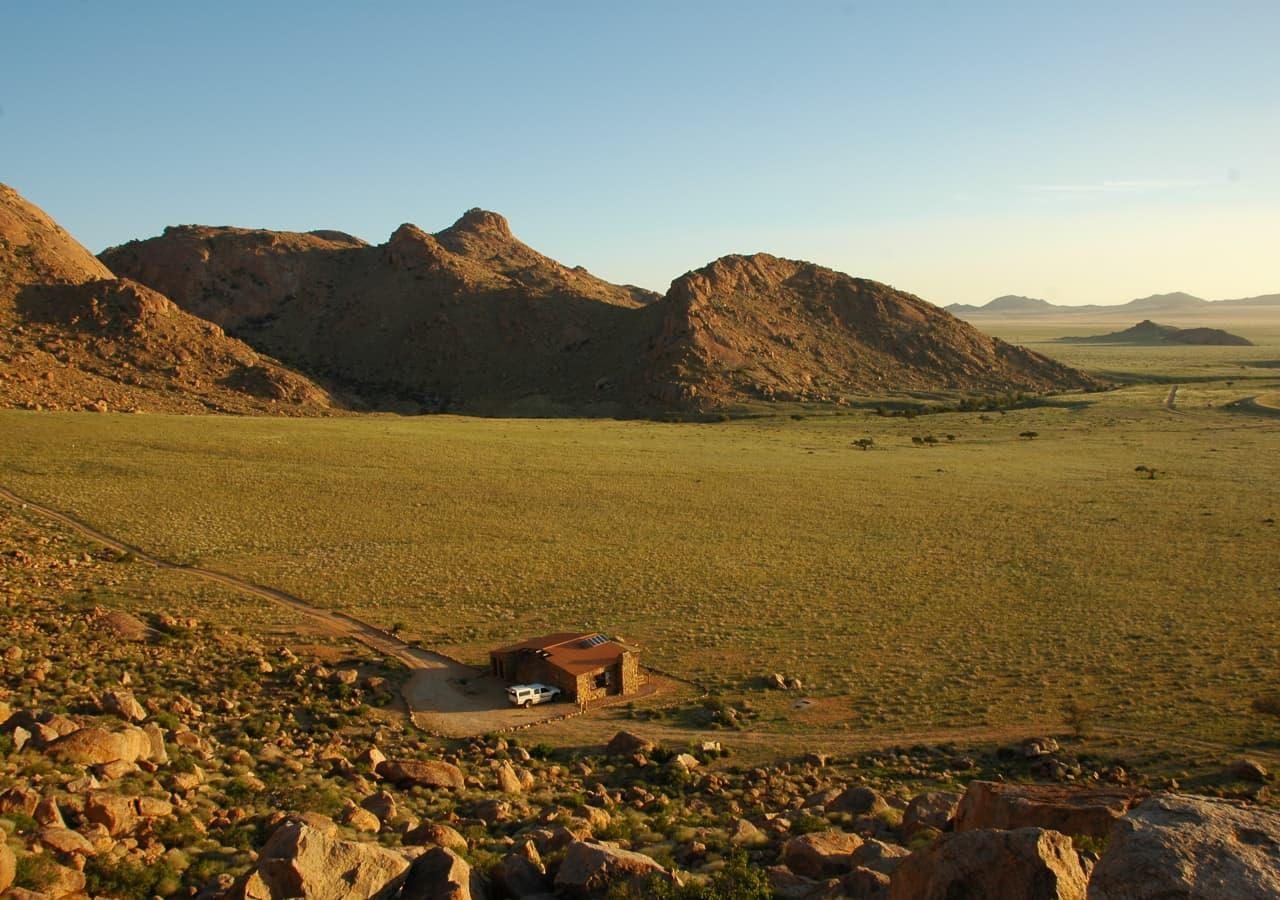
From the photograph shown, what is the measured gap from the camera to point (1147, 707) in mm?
20469

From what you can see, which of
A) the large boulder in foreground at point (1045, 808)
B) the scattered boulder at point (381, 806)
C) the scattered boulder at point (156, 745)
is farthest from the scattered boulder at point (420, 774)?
the large boulder in foreground at point (1045, 808)

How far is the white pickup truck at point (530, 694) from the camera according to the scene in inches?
803

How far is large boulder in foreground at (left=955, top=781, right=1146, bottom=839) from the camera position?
1049cm

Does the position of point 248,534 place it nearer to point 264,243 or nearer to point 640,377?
point 640,377

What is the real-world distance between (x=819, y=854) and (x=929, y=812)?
2.78 m

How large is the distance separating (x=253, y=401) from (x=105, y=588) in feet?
159

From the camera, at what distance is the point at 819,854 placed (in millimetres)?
11102

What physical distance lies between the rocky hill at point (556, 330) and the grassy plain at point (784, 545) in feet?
75.9

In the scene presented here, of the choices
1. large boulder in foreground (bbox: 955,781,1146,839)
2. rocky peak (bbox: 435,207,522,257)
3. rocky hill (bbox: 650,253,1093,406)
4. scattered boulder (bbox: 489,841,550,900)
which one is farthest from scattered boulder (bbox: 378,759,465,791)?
rocky peak (bbox: 435,207,522,257)

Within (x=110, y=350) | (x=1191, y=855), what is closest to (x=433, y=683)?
(x=1191, y=855)

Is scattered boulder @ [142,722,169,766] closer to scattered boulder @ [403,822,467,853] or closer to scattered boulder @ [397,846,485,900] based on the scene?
scattered boulder @ [403,822,467,853]

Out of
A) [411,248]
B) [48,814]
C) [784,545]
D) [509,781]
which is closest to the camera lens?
[48,814]

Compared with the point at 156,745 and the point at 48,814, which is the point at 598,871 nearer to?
the point at 48,814

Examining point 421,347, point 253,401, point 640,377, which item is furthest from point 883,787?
point 421,347
